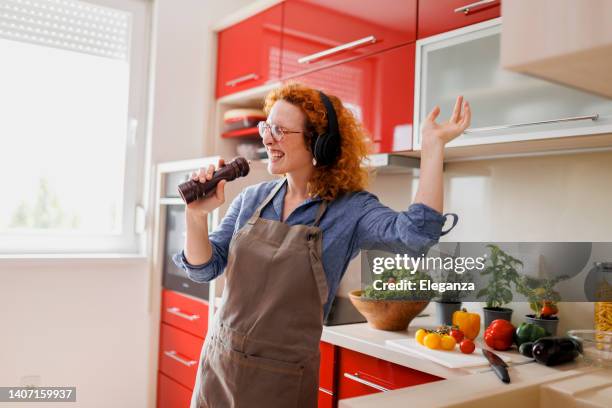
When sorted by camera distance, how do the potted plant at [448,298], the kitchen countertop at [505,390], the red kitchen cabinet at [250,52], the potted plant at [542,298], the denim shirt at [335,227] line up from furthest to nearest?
1. the red kitchen cabinet at [250,52]
2. the potted plant at [448,298]
3. the potted plant at [542,298]
4. the denim shirt at [335,227]
5. the kitchen countertop at [505,390]

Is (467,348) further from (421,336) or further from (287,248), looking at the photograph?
(287,248)

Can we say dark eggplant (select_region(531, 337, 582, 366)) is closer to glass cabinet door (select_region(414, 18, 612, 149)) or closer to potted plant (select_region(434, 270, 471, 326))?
potted plant (select_region(434, 270, 471, 326))

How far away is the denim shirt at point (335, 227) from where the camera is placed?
4.42ft

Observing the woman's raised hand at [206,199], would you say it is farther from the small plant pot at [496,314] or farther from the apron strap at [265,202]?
the small plant pot at [496,314]

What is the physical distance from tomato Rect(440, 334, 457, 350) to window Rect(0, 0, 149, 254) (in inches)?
77.3

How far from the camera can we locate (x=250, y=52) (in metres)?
2.82

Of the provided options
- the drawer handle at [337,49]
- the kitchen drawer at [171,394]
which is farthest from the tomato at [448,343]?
the kitchen drawer at [171,394]

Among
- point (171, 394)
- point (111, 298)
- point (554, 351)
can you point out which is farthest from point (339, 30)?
point (171, 394)

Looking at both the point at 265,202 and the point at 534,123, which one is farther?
the point at 534,123

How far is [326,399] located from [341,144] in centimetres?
91

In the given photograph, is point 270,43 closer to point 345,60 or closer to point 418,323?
point 345,60

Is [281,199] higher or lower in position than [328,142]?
lower

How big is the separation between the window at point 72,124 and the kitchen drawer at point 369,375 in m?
1.65

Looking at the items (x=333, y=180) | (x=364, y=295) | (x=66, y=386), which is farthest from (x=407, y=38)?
(x=66, y=386)
